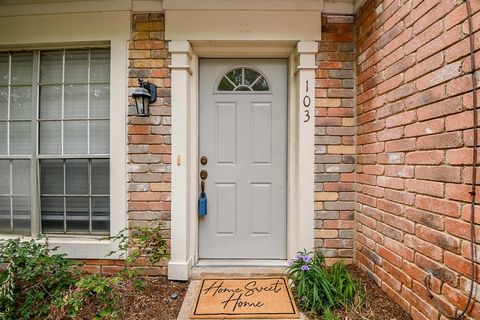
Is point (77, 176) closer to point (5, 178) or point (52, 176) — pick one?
point (52, 176)

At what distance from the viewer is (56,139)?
2.69 metres

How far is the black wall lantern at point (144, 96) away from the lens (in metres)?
2.40

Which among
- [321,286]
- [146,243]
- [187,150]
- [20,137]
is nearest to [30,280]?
[146,243]

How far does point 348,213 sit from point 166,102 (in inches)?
75.8

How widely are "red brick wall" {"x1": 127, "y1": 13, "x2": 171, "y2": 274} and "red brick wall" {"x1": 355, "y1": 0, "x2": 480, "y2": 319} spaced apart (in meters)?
1.72

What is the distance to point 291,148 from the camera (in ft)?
8.80

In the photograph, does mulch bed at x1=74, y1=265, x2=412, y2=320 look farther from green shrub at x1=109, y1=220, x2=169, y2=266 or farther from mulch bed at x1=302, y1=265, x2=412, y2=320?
green shrub at x1=109, y1=220, x2=169, y2=266

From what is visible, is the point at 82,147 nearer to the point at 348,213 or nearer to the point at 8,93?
the point at 8,93

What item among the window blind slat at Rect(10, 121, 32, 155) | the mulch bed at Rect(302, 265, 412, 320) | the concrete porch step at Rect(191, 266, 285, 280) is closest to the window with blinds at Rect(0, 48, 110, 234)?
the window blind slat at Rect(10, 121, 32, 155)

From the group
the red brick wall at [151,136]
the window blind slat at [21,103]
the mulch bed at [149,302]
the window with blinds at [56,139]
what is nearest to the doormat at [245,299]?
the mulch bed at [149,302]

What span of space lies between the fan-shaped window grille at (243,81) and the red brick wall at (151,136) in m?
0.55

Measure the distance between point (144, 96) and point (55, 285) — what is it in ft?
5.46

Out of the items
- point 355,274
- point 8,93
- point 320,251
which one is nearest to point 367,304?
point 355,274

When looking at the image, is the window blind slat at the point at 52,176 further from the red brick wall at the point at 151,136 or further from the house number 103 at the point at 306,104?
the house number 103 at the point at 306,104
